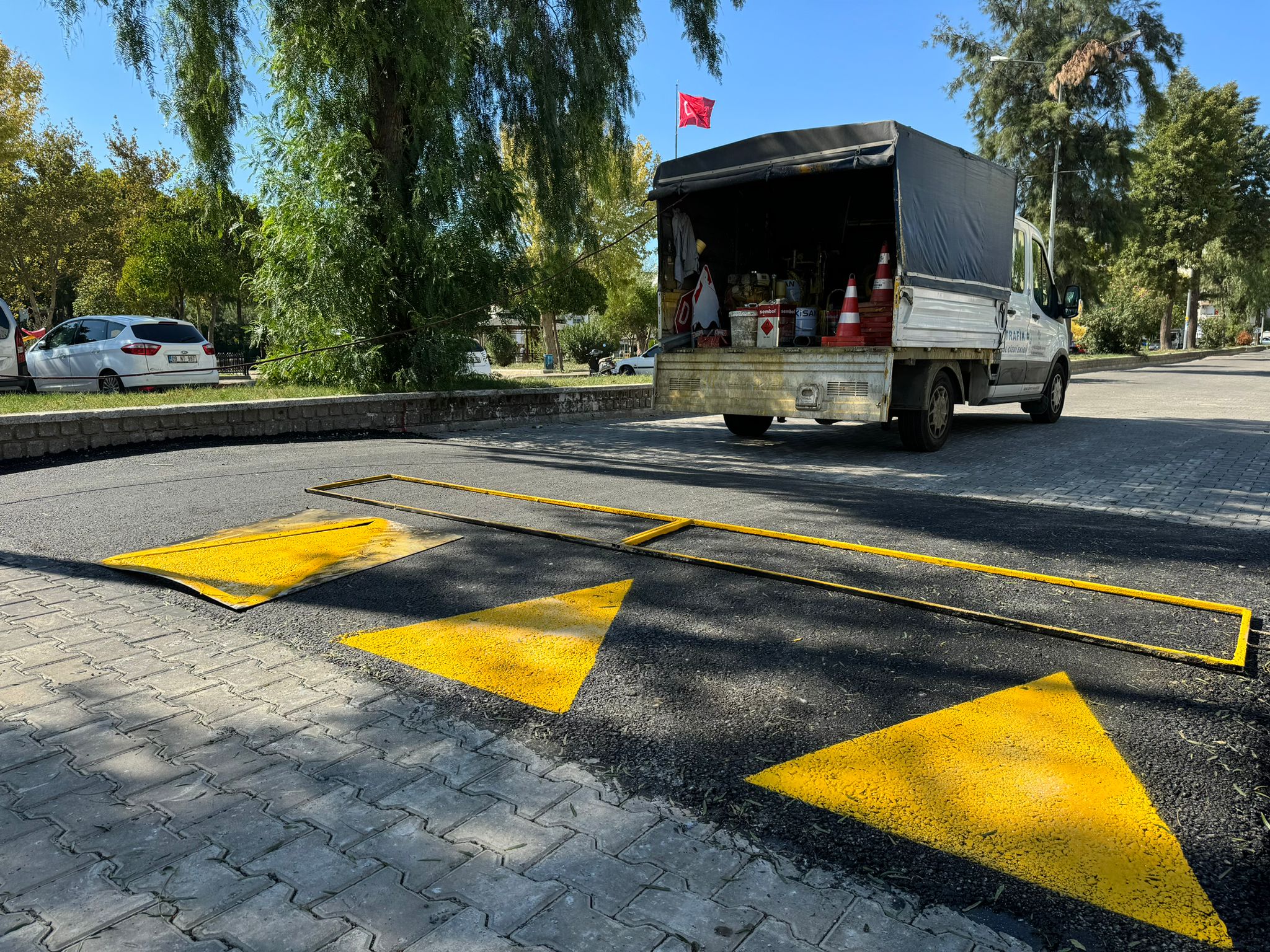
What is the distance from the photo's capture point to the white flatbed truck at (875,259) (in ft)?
29.2

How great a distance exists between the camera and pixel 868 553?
532 centimetres

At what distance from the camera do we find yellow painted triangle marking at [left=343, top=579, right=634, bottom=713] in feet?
11.1

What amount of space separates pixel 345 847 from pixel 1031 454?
948 cm

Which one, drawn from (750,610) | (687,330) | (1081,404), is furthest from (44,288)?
(750,610)

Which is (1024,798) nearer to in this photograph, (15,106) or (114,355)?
(114,355)

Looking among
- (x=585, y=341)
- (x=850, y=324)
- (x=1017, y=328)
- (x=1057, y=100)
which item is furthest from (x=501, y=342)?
(x=585, y=341)

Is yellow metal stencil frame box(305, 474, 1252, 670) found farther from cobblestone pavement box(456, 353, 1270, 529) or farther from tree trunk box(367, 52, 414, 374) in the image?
tree trunk box(367, 52, 414, 374)

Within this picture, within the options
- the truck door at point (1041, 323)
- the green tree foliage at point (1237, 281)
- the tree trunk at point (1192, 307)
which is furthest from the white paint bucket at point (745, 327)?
the green tree foliage at point (1237, 281)

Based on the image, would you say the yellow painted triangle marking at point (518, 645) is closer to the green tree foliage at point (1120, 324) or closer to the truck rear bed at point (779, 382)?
the truck rear bed at point (779, 382)

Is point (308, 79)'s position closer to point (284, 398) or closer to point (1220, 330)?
point (284, 398)

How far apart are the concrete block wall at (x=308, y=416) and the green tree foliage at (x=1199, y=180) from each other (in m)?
36.7

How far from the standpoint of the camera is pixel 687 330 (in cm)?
1132

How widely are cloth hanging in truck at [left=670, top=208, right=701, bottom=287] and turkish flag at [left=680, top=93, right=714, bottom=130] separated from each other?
21.0m

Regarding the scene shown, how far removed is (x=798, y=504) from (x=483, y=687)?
4.11 meters
